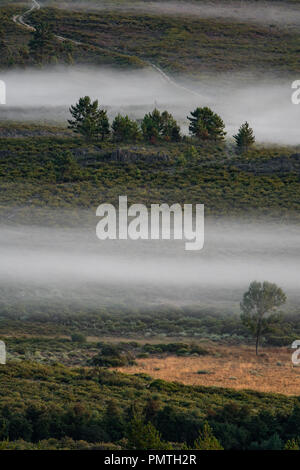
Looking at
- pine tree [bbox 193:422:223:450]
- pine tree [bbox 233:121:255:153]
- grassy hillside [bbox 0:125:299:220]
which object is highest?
pine tree [bbox 233:121:255:153]

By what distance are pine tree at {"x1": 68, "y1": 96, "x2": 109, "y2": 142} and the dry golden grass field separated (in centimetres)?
4044

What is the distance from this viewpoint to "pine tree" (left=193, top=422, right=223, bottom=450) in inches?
1030

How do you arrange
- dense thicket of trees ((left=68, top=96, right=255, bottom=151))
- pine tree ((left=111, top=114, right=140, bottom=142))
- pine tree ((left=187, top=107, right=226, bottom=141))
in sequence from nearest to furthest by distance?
pine tree ((left=111, top=114, right=140, bottom=142))
dense thicket of trees ((left=68, top=96, right=255, bottom=151))
pine tree ((left=187, top=107, right=226, bottom=141))

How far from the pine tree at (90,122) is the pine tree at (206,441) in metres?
56.1

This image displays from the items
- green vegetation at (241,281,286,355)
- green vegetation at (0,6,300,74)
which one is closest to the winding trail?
green vegetation at (0,6,300,74)

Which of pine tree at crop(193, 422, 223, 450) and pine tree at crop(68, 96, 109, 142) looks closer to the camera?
pine tree at crop(193, 422, 223, 450)

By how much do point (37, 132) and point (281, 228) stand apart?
105 ft

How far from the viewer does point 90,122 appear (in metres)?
83.3

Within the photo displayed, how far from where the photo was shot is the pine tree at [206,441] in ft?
85.9

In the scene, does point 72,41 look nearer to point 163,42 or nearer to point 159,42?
point 159,42

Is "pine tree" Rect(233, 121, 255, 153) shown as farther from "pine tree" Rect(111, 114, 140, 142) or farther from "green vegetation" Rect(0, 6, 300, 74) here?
"green vegetation" Rect(0, 6, 300, 74)

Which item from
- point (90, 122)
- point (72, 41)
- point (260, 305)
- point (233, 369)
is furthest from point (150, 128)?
point (72, 41)

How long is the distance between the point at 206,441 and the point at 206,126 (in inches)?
2390

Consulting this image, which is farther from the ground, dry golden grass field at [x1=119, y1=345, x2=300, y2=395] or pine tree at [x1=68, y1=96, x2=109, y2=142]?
pine tree at [x1=68, y1=96, x2=109, y2=142]
